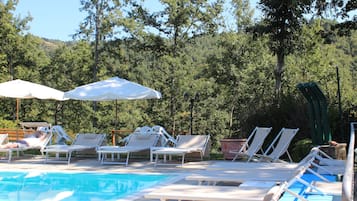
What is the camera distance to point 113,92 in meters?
11.4

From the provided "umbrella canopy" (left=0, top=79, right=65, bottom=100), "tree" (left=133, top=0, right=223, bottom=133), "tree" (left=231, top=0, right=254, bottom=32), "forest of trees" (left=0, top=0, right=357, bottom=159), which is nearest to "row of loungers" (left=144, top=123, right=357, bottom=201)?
"umbrella canopy" (left=0, top=79, right=65, bottom=100)

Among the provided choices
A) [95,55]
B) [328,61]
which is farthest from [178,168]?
[328,61]

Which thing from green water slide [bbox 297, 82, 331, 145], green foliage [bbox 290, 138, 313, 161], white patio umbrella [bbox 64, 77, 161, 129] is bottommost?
green foliage [bbox 290, 138, 313, 161]

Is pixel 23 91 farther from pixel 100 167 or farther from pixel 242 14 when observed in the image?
pixel 242 14

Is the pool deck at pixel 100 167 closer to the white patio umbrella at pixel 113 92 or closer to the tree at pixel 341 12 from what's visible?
the white patio umbrella at pixel 113 92

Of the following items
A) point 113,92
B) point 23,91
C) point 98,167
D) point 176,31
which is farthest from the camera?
point 176,31

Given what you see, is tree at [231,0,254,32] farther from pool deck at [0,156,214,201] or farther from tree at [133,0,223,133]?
pool deck at [0,156,214,201]

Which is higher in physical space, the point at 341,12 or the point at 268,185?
the point at 341,12

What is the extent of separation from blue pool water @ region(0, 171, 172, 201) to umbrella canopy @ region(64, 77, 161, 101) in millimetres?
2749

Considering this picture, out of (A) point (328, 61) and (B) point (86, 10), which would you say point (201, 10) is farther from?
(A) point (328, 61)

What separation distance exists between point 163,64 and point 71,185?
1789cm

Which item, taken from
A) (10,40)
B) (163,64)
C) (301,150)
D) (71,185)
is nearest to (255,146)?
(301,150)

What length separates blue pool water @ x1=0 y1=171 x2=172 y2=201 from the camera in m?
7.04

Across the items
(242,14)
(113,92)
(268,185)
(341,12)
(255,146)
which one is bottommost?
(268,185)
